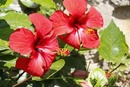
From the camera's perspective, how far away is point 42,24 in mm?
1172

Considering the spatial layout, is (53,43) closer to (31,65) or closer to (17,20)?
(31,65)

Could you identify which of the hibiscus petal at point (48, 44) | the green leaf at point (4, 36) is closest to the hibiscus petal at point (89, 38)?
the hibiscus petal at point (48, 44)

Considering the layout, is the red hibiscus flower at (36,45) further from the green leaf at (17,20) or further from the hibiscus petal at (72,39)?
the green leaf at (17,20)

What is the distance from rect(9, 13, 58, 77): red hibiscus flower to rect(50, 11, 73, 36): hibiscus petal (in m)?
0.04

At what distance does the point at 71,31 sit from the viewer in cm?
126

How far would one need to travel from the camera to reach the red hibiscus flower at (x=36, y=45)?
112cm

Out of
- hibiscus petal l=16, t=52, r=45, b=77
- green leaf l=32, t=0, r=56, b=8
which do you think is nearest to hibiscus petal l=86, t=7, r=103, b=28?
green leaf l=32, t=0, r=56, b=8

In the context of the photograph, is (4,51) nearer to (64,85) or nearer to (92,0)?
(64,85)

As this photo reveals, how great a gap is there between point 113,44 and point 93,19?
33cm

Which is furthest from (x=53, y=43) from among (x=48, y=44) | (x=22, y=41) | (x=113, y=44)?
(x=113, y=44)

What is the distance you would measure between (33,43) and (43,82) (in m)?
0.42

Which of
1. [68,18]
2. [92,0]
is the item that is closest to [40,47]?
[68,18]

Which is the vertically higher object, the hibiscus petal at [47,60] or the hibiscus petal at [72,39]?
the hibiscus petal at [72,39]

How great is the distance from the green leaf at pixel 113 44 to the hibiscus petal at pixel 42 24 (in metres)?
0.46
